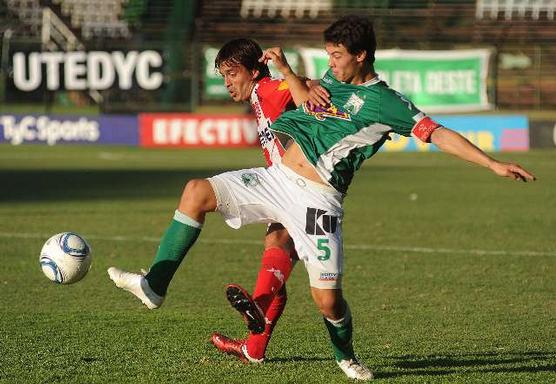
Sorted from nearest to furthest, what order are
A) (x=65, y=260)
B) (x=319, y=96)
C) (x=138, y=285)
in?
(x=138, y=285), (x=319, y=96), (x=65, y=260)

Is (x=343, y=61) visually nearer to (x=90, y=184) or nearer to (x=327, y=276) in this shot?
(x=327, y=276)

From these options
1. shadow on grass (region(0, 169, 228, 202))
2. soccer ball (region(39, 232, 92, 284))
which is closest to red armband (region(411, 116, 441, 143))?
soccer ball (region(39, 232, 92, 284))

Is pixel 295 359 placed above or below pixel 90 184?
above

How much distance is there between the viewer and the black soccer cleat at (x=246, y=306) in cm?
617

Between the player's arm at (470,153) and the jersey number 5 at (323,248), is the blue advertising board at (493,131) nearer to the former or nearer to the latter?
the jersey number 5 at (323,248)

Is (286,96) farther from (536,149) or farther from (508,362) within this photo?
(536,149)

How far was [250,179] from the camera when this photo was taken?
6.40 m

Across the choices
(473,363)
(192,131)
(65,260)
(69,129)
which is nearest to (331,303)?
(473,363)

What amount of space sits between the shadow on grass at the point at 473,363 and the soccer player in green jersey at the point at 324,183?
44 centimetres

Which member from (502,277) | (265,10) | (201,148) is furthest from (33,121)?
(502,277)

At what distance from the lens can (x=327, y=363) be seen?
686 cm

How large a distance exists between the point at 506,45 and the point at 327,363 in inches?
1179

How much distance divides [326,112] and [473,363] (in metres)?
1.78

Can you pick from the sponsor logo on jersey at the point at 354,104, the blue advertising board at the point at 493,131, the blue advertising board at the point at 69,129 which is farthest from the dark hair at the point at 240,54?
the blue advertising board at the point at 69,129
